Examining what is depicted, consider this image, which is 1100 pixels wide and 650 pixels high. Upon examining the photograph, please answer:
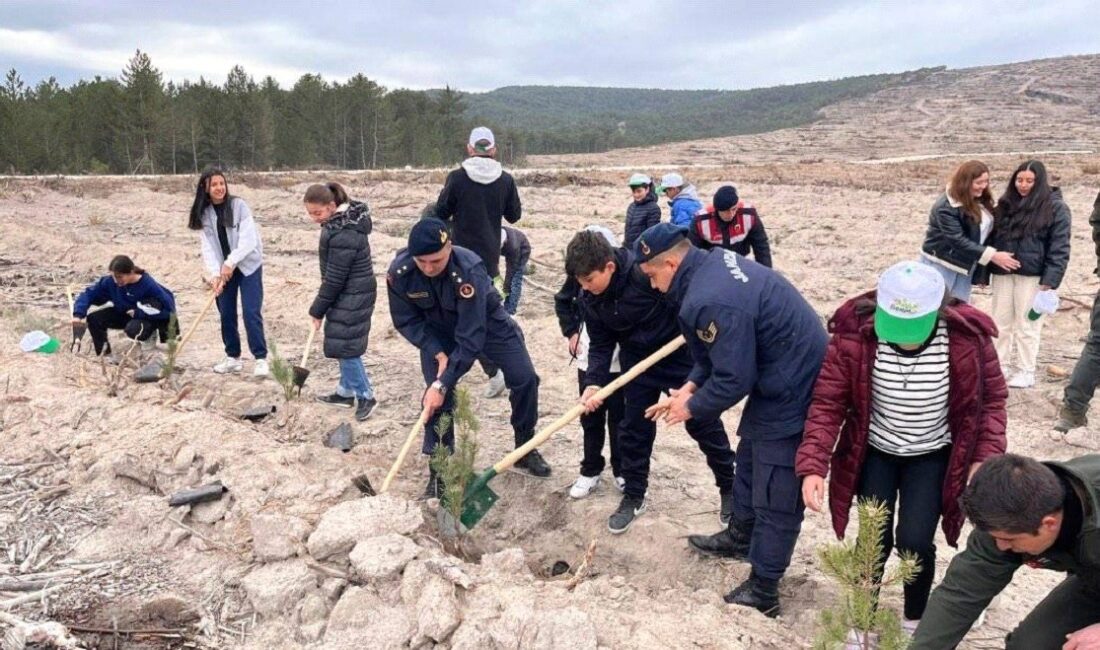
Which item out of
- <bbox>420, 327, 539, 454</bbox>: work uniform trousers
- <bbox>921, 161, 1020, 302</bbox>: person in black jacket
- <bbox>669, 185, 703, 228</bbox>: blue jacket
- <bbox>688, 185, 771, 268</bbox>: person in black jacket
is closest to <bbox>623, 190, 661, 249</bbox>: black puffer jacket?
<bbox>669, 185, 703, 228</bbox>: blue jacket

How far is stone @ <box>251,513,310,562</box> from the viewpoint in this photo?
2900 mm

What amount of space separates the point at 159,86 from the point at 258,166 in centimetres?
602

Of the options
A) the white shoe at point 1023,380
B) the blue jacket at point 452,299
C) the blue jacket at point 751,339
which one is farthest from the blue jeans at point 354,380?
the white shoe at point 1023,380

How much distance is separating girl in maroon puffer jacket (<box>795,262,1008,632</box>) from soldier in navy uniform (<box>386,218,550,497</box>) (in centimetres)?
180

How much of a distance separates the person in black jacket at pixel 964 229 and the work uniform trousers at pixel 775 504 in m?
2.70

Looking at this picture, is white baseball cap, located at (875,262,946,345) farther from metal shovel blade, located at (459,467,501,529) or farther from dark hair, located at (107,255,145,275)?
dark hair, located at (107,255,145,275)

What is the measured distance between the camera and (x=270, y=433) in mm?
4633

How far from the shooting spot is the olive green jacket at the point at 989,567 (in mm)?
1816

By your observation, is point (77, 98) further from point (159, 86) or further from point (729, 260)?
point (729, 260)

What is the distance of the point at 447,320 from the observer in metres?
3.96

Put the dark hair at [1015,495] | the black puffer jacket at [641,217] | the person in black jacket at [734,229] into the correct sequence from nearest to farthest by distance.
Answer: the dark hair at [1015,495] → the person in black jacket at [734,229] → the black puffer jacket at [641,217]

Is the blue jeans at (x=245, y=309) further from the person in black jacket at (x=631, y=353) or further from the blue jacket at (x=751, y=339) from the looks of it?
the blue jacket at (x=751, y=339)

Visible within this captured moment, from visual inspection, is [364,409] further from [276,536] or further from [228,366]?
[276,536]

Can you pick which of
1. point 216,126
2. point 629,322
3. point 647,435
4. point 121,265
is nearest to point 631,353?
point 629,322
